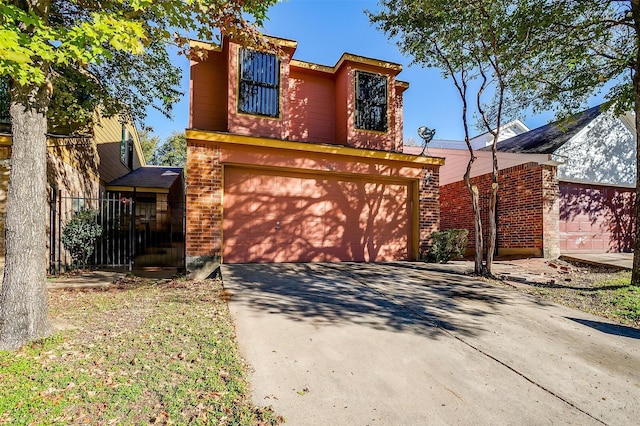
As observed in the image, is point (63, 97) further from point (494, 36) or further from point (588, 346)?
point (588, 346)

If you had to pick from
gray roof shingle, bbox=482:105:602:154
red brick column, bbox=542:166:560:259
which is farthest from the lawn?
gray roof shingle, bbox=482:105:602:154

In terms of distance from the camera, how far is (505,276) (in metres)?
7.56

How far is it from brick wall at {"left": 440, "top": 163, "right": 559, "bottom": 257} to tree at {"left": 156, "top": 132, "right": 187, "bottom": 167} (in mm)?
30497

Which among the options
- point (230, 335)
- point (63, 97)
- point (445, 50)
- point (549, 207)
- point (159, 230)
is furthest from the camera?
point (159, 230)

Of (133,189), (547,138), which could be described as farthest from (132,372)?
(547,138)

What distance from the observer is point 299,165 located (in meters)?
8.33

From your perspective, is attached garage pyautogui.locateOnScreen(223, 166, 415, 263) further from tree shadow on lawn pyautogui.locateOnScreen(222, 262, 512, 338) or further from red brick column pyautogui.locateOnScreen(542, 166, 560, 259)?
red brick column pyautogui.locateOnScreen(542, 166, 560, 259)

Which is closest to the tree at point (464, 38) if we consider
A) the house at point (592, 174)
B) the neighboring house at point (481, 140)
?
the house at point (592, 174)

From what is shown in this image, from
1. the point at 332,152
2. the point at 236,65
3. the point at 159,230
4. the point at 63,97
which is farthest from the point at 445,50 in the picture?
the point at 159,230

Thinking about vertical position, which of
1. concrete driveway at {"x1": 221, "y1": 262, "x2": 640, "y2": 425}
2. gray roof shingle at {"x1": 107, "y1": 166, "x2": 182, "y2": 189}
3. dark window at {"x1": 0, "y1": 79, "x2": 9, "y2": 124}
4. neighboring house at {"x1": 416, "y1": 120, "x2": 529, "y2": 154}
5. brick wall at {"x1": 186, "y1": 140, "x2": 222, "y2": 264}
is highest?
neighboring house at {"x1": 416, "y1": 120, "x2": 529, "y2": 154}

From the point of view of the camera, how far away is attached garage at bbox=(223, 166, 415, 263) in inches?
315

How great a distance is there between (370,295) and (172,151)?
33.9m

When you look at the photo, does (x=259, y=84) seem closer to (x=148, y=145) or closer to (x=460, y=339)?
(x=460, y=339)

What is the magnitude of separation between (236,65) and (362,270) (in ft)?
20.1
